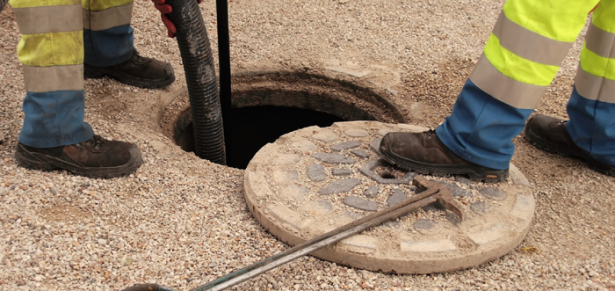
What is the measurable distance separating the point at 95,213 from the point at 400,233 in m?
1.24

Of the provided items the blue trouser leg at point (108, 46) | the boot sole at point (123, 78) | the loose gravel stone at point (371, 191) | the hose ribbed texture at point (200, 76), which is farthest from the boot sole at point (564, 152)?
the blue trouser leg at point (108, 46)

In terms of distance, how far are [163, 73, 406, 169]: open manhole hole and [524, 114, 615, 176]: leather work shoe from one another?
2.42 feet

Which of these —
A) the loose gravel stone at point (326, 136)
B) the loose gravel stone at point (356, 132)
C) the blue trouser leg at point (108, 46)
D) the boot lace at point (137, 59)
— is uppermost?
the blue trouser leg at point (108, 46)

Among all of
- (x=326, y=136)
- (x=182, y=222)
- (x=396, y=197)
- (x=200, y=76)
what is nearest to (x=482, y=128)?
(x=396, y=197)

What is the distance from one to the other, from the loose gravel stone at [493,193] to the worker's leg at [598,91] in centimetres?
67

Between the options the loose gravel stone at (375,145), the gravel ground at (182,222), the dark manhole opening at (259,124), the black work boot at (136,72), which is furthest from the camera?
the dark manhole opening at (259,124)

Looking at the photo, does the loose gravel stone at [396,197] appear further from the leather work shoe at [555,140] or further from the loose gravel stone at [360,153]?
the leather work shoe at [555,140]

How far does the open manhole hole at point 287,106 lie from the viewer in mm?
3326

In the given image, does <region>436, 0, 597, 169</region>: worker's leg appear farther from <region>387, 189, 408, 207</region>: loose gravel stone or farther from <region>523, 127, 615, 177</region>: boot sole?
<region>523, 127, 615, 177</region>: boot sole

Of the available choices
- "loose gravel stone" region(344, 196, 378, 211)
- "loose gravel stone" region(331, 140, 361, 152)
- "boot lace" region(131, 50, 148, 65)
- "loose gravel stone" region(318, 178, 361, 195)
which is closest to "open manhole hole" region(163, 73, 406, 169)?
"boot lace" region(131, 50, 148, 65)

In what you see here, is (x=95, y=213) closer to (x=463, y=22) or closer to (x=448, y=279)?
(x=448, y=279)

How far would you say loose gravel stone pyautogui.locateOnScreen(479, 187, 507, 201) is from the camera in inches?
85.5

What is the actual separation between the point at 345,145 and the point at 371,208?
0.51 m

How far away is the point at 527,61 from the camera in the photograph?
1.92 metres
